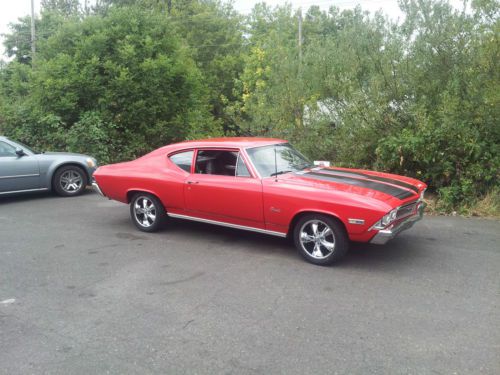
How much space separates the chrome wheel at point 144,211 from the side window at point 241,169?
5.15ft

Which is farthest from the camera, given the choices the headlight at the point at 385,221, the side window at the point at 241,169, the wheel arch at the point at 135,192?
the wheel arch at the point at 135,192

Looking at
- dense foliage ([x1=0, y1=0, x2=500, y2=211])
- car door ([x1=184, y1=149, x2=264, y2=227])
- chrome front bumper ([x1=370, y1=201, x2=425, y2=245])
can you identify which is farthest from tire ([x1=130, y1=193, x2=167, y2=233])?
dense foliage ([x1=0, y1=0, x2=500, y2=211])

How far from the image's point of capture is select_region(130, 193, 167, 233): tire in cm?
664

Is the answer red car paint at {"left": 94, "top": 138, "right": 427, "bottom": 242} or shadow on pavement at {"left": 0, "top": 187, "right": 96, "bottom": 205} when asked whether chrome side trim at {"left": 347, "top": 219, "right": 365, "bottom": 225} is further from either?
shadow on pavement at {"left": 0, "top": 187, "right": 96, "bottom": 205}

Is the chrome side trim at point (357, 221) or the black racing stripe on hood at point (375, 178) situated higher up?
the black racing stripe on hood at point (375, 178)

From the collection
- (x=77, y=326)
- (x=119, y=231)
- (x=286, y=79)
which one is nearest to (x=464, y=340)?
(x=77, y=326)

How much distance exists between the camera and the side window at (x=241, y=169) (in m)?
5.84

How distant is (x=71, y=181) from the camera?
9969 mm

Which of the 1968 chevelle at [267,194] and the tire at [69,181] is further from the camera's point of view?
the tire at [69,181]

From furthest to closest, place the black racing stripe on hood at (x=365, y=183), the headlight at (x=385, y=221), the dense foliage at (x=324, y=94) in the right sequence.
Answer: the dense foliage at (x=324, y=94) → the black racing stripe on hood at (x=365, y=183) → the headlight at (x=385, y=221)

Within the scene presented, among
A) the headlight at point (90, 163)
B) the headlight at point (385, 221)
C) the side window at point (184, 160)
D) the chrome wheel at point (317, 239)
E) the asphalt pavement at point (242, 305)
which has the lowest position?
the asphalt pavement at point (242, 305)

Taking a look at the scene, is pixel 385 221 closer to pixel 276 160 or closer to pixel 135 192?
pixel 276 160

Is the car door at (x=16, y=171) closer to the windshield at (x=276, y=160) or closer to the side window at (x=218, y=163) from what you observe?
the side window at (x=218, y=163)

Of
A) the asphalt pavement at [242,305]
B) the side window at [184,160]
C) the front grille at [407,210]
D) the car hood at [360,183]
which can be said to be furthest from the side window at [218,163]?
the front grille at [407,210]
